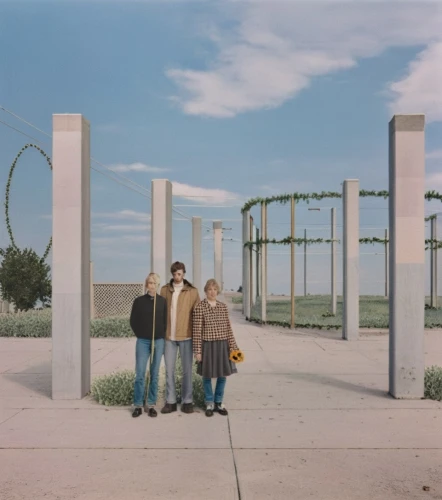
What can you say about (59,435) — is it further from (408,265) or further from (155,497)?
(408,265)

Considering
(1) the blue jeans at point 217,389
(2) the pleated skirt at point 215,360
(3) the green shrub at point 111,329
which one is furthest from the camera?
(3) the green shrub at point 111,329

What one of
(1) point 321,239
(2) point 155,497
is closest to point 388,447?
(2) point 155,497

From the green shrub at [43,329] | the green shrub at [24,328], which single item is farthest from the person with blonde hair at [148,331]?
the green shrub at [24,328]

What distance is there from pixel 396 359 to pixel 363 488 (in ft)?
11.5

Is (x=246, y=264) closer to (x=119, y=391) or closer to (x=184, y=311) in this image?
(x=119, y=391)

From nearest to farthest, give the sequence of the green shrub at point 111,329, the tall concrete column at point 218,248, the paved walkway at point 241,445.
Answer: the paved walkway at point 241,445, the green shrub at point 111,329, the tall concrete column at point 218,248

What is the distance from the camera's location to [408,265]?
8.01 m

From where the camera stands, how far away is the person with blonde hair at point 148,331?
689cm

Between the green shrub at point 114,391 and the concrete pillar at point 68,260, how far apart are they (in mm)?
237

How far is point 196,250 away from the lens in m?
26.1

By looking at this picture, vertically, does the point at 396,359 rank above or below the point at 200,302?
below

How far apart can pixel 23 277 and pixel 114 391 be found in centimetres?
1667

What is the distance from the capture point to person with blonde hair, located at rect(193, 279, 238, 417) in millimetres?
6816

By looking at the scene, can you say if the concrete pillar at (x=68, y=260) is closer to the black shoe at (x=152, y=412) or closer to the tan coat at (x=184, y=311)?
the black shoe at (x=152, y=412)
